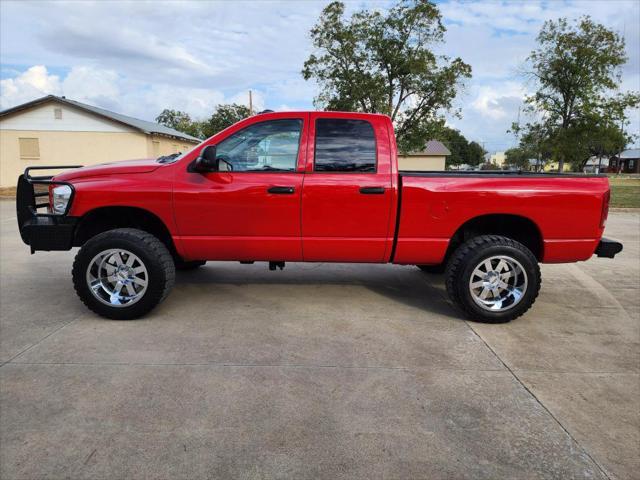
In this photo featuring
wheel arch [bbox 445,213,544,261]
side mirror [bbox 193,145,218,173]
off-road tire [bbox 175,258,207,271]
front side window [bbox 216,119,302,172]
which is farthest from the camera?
off-road tire [bbox 175,258,207,271]

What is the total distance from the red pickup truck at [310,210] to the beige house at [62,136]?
23696 mm

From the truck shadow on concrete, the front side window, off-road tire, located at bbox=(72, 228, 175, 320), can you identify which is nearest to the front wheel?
the truck shadow on concrete

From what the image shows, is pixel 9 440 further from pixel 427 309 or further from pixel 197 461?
pixel 427 309

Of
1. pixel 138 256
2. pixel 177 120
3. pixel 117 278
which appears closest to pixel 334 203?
pixel 138 256

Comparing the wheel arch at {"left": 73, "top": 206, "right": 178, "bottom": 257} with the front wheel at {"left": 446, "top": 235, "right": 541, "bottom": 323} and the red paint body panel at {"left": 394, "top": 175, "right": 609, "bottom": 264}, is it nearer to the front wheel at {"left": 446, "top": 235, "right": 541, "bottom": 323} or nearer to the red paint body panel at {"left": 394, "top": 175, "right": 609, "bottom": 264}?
the red paint body panel at {"left": 394, "top": 175, "right": 609, "bottom": 264}

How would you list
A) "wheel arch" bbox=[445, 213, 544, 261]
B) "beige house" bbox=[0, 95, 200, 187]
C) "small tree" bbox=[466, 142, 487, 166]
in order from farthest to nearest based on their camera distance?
"small tree" bbox=[466, 142, 487, 166] < "beige house" bbox=[0, 95, 200, 187] < "wheel arch" bbox=[445, 213, 544, 261]

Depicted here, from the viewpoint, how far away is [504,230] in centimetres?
466

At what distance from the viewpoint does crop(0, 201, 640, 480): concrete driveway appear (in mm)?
2301

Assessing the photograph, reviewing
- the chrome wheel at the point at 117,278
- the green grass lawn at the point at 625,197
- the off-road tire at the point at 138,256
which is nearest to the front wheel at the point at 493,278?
the off-road tire at the point at 138,256

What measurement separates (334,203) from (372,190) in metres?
0.37

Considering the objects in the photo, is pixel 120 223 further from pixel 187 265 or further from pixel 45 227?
pixel 187 265

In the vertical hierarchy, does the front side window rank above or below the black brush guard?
above

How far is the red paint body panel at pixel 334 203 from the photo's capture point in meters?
4.12

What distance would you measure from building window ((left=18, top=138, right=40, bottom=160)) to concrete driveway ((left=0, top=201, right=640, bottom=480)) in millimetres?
25131
